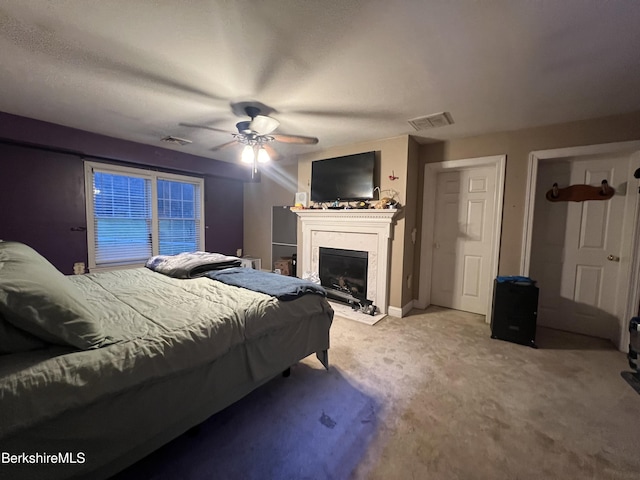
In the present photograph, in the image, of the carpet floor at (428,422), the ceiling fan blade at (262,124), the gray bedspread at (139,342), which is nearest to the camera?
the gray bedspread at (139,342)

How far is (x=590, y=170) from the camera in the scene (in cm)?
Result: 281

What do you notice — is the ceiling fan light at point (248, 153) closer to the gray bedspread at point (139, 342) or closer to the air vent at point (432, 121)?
the gray bedspread at point (139, 342)

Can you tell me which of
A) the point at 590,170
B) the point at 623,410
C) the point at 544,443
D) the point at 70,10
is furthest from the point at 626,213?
the point at 70,10

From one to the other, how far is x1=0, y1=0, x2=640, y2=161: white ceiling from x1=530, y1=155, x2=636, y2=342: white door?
0.67 m

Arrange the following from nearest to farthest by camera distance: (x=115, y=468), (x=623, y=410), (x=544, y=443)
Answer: (x=115, y=468)
(x=544, y=443)
(x=623, y=410)

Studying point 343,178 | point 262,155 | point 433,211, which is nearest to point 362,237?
point 343,178

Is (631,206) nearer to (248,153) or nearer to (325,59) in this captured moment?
(325,59)

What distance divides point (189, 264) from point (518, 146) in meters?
3.73

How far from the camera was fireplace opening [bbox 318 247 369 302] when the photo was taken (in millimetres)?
3648

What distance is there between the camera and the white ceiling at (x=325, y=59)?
1344mm

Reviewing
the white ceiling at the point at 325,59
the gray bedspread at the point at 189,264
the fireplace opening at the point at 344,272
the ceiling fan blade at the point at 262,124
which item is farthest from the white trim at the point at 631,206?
the gray bedspread at the point at 189,264

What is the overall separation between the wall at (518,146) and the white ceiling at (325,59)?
159 millimetres

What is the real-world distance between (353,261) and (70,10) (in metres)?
3.33

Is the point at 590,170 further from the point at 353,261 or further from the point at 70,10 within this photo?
the point at 70,10
